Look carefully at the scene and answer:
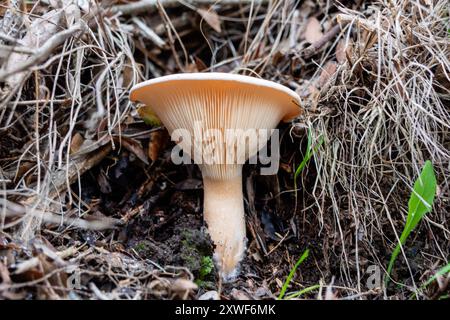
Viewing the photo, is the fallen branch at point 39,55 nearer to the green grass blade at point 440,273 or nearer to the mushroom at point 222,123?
the mushroom at point 222,123

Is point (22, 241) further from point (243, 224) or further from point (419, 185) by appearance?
point (419, 185)

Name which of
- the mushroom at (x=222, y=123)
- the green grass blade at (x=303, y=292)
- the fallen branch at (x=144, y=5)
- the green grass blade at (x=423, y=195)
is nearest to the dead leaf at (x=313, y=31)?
the fallen branch at (x=144, y=5)

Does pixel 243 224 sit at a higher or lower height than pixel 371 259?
higher

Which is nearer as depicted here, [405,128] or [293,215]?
[405,128]

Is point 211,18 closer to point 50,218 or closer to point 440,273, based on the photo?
point 50,218
